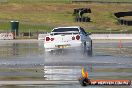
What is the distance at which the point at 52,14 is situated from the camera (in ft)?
275

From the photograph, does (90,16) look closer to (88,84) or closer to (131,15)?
(131,15)

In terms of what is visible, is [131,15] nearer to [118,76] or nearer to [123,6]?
[123,6]

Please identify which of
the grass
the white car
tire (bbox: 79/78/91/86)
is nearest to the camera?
tire (bbox: 79/78/91/86)

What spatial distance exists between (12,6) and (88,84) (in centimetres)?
7450

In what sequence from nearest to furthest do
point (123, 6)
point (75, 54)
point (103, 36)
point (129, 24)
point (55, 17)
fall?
1. point (75, 54)
2. point (103, 36)
3. point (129, 24)
4. point (55, 17)
5. point (123, 6)

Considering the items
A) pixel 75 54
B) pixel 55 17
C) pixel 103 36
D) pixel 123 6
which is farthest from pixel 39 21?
pixel 75 54

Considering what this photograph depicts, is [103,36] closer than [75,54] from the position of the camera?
No

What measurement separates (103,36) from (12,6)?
114ft

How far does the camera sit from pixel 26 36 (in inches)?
2258

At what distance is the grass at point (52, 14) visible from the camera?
73.8 m

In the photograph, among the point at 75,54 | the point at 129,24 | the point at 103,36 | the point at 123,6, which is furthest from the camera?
the point at 123,6

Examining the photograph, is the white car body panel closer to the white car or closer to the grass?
the white car

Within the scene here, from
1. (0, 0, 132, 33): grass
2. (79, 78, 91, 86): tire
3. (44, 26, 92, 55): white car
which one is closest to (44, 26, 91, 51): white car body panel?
(44, 26, 92, 55): white car

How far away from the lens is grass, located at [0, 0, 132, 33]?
242ft
